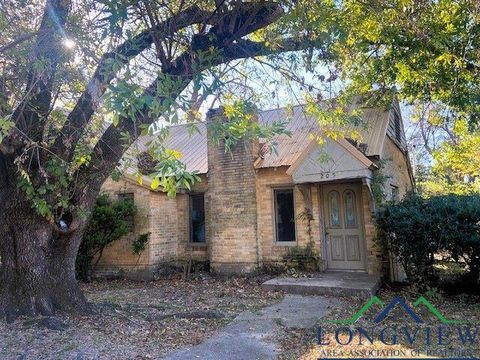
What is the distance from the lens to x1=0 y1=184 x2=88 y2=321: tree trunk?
6.19 m

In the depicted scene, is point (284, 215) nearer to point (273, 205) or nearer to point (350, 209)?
point (273, 205)

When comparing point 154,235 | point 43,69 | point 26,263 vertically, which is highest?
point 43,69

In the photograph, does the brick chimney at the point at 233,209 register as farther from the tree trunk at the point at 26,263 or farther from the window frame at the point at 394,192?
the tree trunk at the point at 26,263

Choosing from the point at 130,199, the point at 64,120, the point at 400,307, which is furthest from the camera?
the point at 130,199

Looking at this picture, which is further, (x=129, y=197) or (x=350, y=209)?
(x=129, y=197)

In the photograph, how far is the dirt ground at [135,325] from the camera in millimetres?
4980

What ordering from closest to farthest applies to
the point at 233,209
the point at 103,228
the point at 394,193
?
the point at 233,209 → the point at 103,228 → the point at 394,193

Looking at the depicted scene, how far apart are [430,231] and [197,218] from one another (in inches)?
281

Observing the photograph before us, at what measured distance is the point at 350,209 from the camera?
10273 millimetres

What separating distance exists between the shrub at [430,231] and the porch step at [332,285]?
3.14 feet

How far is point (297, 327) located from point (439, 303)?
321 centimetres

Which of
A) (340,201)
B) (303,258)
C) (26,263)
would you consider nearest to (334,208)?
(340,201)

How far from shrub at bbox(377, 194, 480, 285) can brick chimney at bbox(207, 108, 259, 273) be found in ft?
12.3

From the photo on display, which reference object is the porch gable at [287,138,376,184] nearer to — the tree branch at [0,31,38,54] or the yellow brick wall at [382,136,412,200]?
the yellow brick wall at [382,136,412,200]
